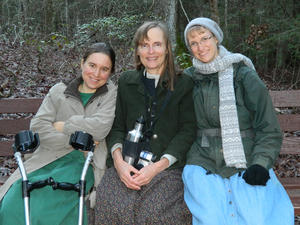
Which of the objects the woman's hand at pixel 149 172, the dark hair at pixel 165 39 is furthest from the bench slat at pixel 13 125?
the woman's hand at pixel 149 172

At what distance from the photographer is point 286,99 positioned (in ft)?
13.4

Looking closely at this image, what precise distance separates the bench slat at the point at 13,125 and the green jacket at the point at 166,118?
126cm

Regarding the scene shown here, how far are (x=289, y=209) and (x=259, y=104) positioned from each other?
2.98 feet

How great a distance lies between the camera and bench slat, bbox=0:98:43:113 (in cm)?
409

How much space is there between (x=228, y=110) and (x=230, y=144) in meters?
0.31

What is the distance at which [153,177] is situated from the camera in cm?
310

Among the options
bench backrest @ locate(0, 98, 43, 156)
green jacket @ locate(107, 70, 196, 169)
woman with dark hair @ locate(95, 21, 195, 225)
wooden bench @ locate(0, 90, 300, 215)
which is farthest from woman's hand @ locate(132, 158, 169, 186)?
bench backrest @ locate(0, 98, 43, 156)

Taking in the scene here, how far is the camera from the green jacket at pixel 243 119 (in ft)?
9.73

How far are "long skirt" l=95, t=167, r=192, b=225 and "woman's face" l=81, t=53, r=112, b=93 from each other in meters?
1.07

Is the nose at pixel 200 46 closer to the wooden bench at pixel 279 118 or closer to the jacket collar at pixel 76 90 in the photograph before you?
the jacket collar at pixel 76 90

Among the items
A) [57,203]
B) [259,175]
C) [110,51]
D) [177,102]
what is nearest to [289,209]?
[259,175]

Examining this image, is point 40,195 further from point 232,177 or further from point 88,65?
point 232,177

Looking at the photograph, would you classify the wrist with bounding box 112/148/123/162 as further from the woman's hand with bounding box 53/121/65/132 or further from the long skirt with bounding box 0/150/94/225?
the woman's hand with bounding box 53/121/65/132

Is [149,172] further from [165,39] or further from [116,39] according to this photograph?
[116,39]
